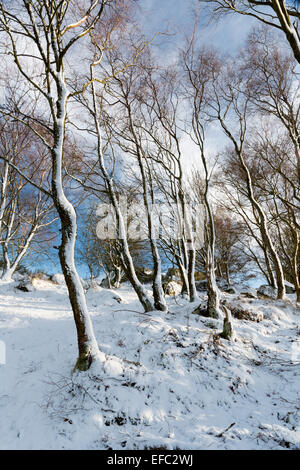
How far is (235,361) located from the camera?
4234 mm

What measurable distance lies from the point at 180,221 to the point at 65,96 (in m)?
5.92

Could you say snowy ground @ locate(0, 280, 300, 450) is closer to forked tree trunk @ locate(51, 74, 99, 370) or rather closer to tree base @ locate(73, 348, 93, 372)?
tree base @ locate(73, 348, 93, 372)

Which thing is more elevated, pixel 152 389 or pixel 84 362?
pixel 84 362

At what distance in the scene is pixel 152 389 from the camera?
11.0ft

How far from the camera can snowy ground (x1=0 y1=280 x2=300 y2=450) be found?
258 centimetres

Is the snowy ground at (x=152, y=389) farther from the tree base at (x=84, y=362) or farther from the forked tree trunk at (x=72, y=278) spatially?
the forked tree trunk at (x=72, y=278)

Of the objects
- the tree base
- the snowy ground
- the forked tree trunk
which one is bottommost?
the snowy ground

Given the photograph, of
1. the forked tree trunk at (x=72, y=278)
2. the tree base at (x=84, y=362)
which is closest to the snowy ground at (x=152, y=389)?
the tree base at (x=84, y=362)

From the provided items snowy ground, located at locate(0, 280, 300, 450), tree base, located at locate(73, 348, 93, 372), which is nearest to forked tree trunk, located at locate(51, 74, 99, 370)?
tree base, located at locate(73, 348, 93, 372)

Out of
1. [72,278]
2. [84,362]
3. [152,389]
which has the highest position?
[72,278]

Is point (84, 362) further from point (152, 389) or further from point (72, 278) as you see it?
point (72, 278)

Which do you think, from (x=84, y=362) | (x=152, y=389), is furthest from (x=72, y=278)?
(x=152, y=389)
